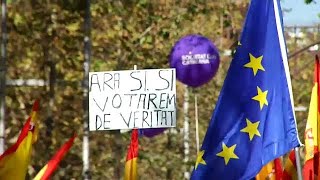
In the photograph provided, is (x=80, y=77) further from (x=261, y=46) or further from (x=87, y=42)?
(x=261, y=46)

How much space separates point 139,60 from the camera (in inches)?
567

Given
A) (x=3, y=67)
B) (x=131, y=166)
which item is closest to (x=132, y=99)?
(x=131, y=166)

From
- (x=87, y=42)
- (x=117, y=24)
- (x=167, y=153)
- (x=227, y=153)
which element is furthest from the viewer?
(x=167, y=153)

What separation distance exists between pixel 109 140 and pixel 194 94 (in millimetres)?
2362

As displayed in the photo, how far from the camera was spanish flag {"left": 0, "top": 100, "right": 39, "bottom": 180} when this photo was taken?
7.17m

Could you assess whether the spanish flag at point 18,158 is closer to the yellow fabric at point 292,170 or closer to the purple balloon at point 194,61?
the yellow fabric at point 292,170

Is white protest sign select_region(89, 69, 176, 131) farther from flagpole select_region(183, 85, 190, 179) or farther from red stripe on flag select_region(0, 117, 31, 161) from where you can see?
flagpole select_region(183, 85, 190, 179)

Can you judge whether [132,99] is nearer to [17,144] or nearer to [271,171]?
[271,171]

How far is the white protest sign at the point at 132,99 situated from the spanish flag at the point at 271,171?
0.90 metres

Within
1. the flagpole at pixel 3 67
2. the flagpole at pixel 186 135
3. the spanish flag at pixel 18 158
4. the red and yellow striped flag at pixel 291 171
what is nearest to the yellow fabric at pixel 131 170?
the spanish flag at pixel 18 158

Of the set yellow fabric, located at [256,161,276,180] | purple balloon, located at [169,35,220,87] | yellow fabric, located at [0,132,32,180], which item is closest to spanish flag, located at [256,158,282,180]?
yellow fabric, located at [256,161,276,180]

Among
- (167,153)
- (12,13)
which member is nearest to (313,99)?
(12,13)

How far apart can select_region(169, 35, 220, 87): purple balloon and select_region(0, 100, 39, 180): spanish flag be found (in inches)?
219

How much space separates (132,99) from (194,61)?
4.37 metres
